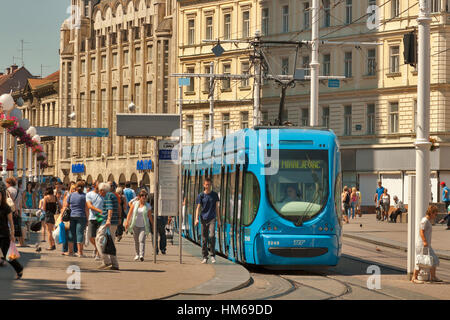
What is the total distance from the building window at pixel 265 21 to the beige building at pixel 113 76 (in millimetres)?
14125

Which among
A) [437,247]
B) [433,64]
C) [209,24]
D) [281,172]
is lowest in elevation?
[437,247]

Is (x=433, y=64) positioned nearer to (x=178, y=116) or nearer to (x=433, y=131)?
(x=433, y=131)

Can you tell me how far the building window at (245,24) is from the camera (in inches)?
3019

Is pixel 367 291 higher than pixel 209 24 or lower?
lower

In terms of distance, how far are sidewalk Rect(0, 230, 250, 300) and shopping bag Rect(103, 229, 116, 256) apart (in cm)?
38

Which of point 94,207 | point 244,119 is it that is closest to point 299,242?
point 94,207

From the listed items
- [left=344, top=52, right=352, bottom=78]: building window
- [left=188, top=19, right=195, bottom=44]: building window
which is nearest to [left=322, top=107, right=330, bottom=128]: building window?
[left=344, top=52, right=352, bottom=78]: building window

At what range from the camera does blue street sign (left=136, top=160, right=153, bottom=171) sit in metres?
90.9

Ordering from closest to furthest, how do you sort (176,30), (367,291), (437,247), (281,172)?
(367,291)
(281,172)
(437,247)
(176,30)

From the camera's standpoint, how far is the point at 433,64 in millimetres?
60094

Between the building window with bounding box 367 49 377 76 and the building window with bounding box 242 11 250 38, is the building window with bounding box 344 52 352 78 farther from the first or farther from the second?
the building window with bounding box 242 11 250 38

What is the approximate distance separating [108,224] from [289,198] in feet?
11.6
